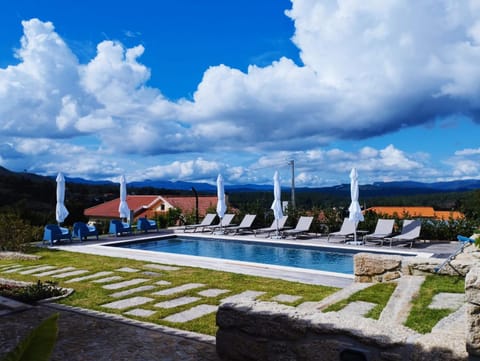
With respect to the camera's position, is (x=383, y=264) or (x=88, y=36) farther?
(x=88, y=36)

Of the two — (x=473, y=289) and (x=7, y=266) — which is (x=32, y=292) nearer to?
(x=7, y=266)

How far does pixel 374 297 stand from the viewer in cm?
560

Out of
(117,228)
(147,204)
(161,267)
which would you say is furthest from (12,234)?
(147,204)

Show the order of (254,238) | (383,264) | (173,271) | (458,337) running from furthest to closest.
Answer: (254,238), (173,271), (383,264), (458,337)

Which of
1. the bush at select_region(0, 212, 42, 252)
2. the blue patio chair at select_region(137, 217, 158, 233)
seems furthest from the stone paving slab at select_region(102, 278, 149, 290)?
the blue patio chair at select_region(137, 217, 158, 233)

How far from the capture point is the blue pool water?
11109mm

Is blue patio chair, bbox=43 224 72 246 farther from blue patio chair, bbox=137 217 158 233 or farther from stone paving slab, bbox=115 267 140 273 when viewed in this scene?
stone paving slab, bbox=115 267 140 273

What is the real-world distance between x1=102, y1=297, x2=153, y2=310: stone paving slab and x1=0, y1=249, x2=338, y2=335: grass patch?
0.37ft

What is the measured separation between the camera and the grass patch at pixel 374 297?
16.5ft

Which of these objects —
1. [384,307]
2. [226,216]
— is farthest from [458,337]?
[226,216]

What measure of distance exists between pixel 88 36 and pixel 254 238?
323 inches

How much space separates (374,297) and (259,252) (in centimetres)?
770

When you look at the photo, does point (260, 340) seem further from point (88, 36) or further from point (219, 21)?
point (219, 21)

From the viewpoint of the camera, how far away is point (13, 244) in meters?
11.9
